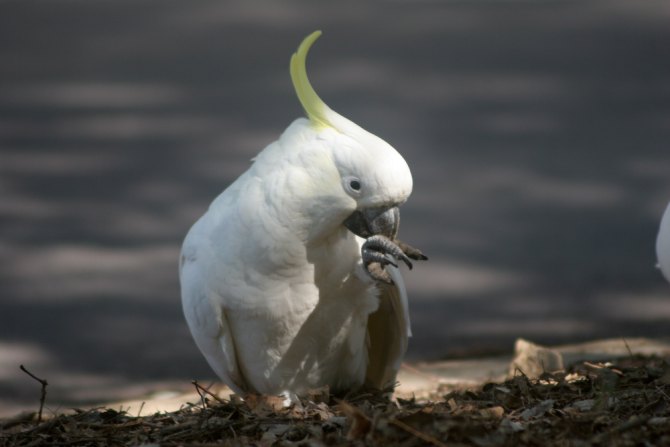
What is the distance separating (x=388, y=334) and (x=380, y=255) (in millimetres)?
652

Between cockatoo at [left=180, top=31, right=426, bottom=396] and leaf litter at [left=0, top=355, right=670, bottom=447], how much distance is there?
0.67ft

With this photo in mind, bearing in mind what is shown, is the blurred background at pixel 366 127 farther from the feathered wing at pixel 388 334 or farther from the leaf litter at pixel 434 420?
the leaf litter at pixel 434 420

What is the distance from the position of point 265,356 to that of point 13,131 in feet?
12.5

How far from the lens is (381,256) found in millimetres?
3154

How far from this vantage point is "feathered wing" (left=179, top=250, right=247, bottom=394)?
133 inches

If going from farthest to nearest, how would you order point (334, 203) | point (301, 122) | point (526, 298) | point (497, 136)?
point (497, 136) → point (526, 298) → point (301, 122) → point (334, 203)

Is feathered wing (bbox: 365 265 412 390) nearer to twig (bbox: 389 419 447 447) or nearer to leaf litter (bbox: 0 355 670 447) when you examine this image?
leaf litter (bbox: 0 355 670 447)

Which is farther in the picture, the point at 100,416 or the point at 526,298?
the point at 526,298

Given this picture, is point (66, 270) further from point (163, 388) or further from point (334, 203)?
point (334, 203)

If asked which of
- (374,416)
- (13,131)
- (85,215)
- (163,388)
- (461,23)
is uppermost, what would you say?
(461,23)

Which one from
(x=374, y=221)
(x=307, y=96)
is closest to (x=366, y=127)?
(x=307, y=96)

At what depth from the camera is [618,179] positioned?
6.36 metres

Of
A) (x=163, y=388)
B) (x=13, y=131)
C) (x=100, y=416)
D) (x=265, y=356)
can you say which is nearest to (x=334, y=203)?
(x=265, y=356)

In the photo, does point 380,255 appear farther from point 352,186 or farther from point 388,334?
point 388,334
